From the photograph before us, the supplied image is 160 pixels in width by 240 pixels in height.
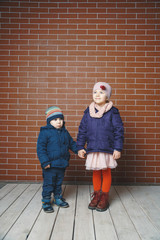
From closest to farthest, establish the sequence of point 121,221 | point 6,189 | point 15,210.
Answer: point 121,221 → point 15,210 → point 6,189

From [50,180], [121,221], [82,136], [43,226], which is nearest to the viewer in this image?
[43,226]

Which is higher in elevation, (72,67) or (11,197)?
(72,67)

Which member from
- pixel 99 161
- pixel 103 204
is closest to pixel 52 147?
pixel 99 161

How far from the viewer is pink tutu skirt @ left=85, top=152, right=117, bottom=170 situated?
213 centimetres

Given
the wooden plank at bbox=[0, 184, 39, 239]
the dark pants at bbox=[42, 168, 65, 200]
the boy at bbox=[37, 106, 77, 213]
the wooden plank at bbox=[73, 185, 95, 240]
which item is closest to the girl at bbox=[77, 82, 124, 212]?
the wooden plank at bbox=[73, 185, 95, 240]

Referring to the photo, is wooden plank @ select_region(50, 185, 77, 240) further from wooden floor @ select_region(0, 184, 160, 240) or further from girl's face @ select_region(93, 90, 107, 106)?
girl's face @ select_region(93, 90, 107, 106)

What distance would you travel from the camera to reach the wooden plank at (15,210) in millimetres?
1724

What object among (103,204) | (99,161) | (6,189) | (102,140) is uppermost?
(102,140)

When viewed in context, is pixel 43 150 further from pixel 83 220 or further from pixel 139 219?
pixel 139 219

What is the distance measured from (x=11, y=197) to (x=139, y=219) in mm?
1549

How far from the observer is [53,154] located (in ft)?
7.12

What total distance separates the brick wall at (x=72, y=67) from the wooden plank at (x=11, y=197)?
8.8 inches

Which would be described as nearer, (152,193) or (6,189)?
(152,193)

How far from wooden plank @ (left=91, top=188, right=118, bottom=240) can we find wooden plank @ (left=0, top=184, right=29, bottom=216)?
0.98m
